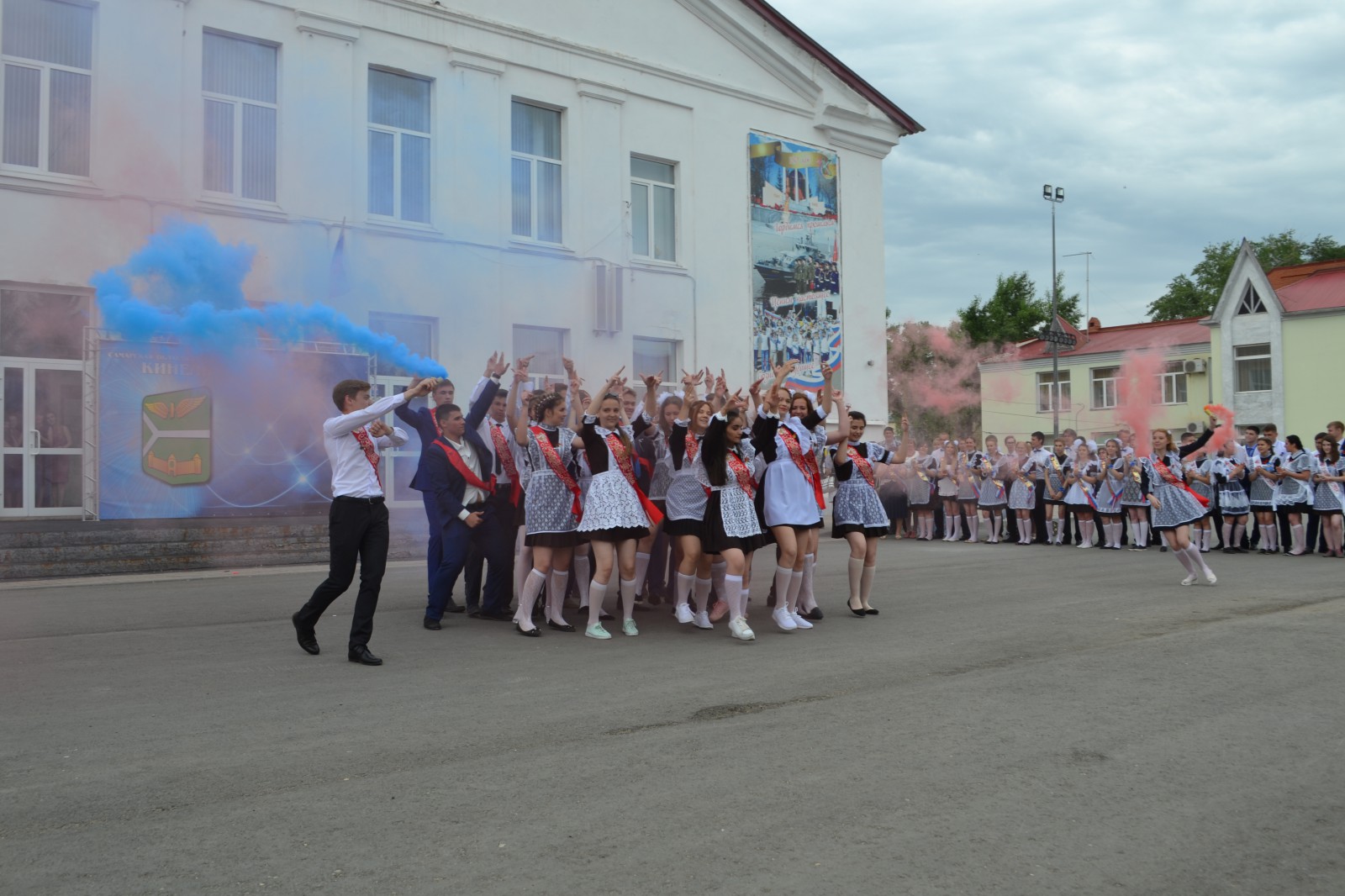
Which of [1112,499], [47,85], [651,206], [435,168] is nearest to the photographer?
[47,85]

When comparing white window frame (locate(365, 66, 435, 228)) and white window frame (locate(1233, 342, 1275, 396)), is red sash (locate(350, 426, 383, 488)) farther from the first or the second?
white window frame (locate(1233, 342, 1275, 396))

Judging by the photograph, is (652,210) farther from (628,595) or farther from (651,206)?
(628,595)

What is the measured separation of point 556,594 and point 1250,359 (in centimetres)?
4355

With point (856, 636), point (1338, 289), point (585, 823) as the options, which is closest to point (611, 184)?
point (856, 636)

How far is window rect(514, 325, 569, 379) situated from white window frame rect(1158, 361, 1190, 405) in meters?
36.0

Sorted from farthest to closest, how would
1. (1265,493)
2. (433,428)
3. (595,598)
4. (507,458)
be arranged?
1. (1265,493)
2. (507,458)
3. (433,428)
4. (595,598)

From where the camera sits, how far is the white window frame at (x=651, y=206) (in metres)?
23.6

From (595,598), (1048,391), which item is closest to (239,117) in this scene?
(595,598)

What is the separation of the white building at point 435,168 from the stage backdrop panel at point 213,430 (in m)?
0.39

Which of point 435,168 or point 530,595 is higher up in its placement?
point 435,168

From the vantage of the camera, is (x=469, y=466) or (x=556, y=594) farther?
(x=469, y=466)

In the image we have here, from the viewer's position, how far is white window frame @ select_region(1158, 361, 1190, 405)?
48250mm

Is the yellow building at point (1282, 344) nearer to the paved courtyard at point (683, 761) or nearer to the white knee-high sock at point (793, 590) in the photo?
the white knee-high sock at point (793, 590)

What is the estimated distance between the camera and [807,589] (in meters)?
10.0
